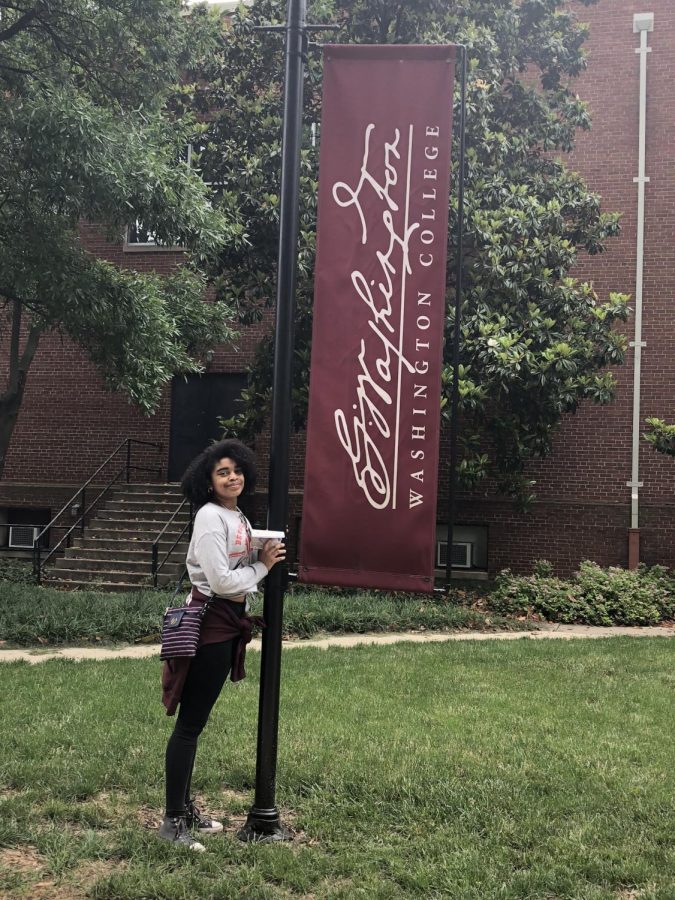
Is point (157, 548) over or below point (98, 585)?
over

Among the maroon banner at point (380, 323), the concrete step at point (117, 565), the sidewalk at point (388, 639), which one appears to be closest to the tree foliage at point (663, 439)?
the sidewalk at point (388, 639)

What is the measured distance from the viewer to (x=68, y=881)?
3432 millimetres

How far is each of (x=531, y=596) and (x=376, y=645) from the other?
3.78 metres

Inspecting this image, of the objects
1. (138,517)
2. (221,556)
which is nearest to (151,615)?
(138,517)

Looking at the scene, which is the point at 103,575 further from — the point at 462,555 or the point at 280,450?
the point at 280,450

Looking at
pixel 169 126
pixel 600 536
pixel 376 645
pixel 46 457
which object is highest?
pixel 169 126

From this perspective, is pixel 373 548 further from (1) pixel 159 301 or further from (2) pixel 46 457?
(2) pixel 46 457

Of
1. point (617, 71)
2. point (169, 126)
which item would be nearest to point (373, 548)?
point (169, 126)

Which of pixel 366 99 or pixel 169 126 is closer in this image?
pixel 366 99

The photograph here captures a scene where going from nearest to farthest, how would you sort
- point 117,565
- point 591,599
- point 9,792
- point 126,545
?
point 9,792
point 591,599
point 117,565
point 126,545

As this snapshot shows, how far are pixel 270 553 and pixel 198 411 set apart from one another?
12953mm

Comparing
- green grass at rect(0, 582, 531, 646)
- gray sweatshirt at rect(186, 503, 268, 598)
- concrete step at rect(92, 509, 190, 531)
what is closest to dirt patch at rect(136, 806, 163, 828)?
gray sweatshirt at rect(186, 503, 268, 598)

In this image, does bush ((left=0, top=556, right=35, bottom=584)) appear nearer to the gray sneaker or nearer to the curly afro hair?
the gray sneaker

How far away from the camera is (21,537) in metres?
17.1
